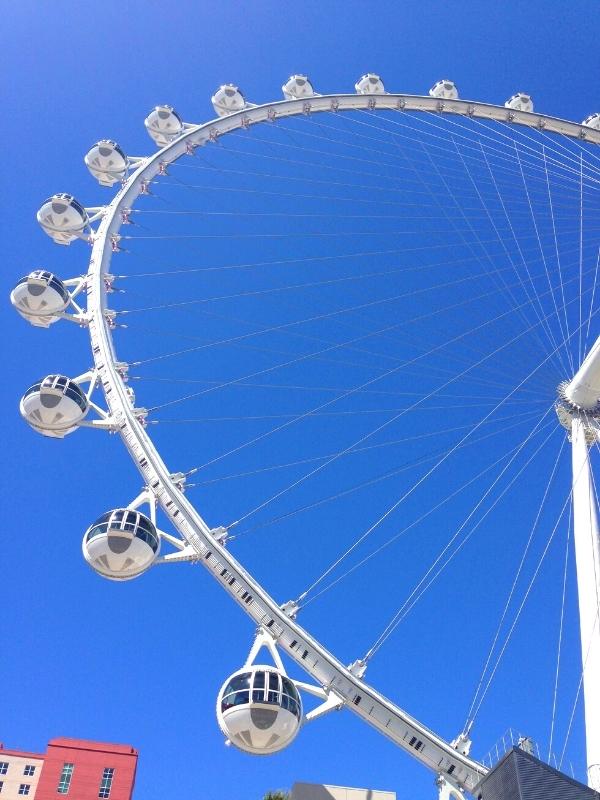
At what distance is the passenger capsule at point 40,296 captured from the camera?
21.5 metres

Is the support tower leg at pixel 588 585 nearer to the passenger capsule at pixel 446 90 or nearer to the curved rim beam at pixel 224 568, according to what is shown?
the curved rim beam at pixel 224 568

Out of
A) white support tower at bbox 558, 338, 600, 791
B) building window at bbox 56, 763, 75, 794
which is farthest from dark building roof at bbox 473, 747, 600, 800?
building window at bbox 56, 763, 75, 794

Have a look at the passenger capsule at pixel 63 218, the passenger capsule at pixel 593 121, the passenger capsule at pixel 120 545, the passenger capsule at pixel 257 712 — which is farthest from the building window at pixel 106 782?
the passenger capsule at pixel 593 121

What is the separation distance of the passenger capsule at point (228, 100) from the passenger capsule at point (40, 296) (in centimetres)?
1255

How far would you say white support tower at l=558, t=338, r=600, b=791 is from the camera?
14547mm

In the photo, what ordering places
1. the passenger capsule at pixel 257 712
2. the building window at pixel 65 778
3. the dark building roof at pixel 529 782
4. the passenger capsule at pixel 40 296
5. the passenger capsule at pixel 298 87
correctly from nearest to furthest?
1. the passenger capsule at pixel 257 712
2. the dark building roof at pixel 529 782
3. the passenger capsule at pixel 40 296
4. the passenger capsule at pixel 298 87
5. the building window at pixel 65 778

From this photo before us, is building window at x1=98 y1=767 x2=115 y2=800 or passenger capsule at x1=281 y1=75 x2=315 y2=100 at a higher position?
passenger capsule at x1=281 y1=75 x2=315 y2=100

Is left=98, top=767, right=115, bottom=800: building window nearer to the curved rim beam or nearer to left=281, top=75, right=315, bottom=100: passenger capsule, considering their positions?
the curved rim beam

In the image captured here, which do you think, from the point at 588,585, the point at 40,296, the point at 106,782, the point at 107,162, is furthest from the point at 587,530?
the point at 106,782

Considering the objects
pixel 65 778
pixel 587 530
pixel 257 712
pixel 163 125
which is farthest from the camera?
pixel 65 778

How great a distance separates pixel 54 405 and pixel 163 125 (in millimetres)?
15646

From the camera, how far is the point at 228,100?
3067 cm

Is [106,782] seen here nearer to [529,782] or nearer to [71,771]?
[71,771]

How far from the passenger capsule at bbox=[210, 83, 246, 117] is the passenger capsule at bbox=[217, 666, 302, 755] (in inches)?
945
